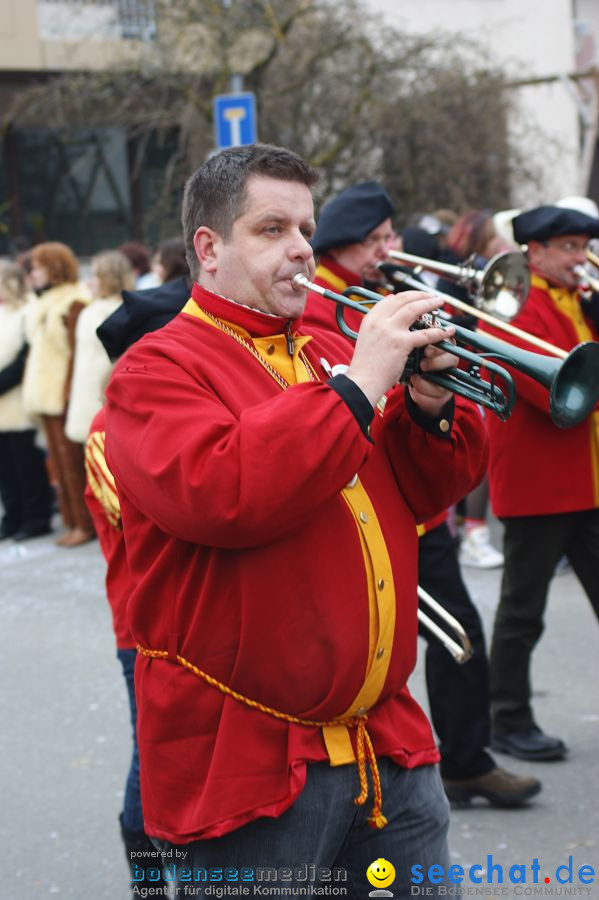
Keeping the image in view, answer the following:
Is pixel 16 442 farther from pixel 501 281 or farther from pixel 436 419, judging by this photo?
pixel 436 419

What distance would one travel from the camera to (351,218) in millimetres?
4270

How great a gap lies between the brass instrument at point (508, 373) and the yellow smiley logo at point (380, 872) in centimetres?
88

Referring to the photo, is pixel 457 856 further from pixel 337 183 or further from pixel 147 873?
pixel 337 183

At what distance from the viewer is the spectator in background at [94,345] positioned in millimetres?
7871

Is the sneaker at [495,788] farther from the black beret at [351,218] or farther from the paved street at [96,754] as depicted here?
the black beret at [351,218]

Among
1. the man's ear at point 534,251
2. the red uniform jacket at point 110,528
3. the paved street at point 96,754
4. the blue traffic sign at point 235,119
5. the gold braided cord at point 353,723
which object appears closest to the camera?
the gold braided cord at point 353,723

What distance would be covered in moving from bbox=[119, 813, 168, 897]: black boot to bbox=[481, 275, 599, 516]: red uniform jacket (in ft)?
6.23

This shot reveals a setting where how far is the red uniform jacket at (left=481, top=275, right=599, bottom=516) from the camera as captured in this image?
174 inches

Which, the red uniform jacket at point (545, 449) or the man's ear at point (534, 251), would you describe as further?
the man's ear at point (534, 251)

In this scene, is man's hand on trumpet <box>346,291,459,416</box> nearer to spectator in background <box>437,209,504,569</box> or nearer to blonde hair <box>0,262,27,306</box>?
spectator in background <box>437,209,504,569</box>

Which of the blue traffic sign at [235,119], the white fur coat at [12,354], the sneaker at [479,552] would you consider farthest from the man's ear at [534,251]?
the blue traffic sign at [235,119]

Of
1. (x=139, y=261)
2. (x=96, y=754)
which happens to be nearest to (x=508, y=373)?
(x=96, y=754)

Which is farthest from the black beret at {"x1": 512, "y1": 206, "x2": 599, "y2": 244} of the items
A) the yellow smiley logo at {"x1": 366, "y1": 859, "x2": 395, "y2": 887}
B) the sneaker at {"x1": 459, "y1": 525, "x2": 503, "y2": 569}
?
the sneaker at {"x1": 459, "y1": 525, "x2": 503, "y2": 569}

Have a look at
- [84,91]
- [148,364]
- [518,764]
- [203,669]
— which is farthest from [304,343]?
[84,91]
